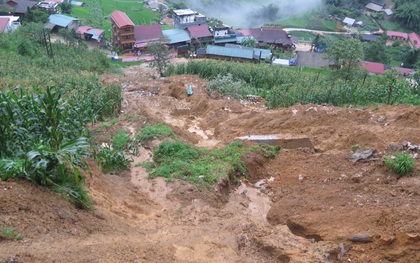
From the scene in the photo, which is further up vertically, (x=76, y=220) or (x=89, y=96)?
(x=76, y=220)

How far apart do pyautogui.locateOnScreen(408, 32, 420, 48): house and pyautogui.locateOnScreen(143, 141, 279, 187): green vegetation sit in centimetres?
4106

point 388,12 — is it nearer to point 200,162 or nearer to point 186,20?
point 186,20

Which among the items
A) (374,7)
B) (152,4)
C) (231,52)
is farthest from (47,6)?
(374,7)

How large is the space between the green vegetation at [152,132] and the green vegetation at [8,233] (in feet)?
18.1

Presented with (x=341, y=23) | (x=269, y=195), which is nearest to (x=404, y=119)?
(x=269, y=195)

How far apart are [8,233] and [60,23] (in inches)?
1364

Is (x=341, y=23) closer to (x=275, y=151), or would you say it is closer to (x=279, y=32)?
(x=279, y=32)

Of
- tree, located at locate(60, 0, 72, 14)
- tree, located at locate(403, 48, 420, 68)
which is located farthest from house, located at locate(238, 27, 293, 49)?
tree, located at locate(60, 0, 72, 14)

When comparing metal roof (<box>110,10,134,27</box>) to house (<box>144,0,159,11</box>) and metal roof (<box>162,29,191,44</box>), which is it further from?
house (<box>144,0,159,11</box>)

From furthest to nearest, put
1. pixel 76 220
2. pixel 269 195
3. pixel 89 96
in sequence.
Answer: pixel 89 96 < pixel 269 195 < pixel 76 220

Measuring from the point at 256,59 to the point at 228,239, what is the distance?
93.1ft

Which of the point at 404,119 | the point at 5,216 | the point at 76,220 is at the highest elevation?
the point at 5,216

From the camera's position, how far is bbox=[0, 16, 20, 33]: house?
2974cm

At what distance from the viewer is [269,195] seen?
802 cm
